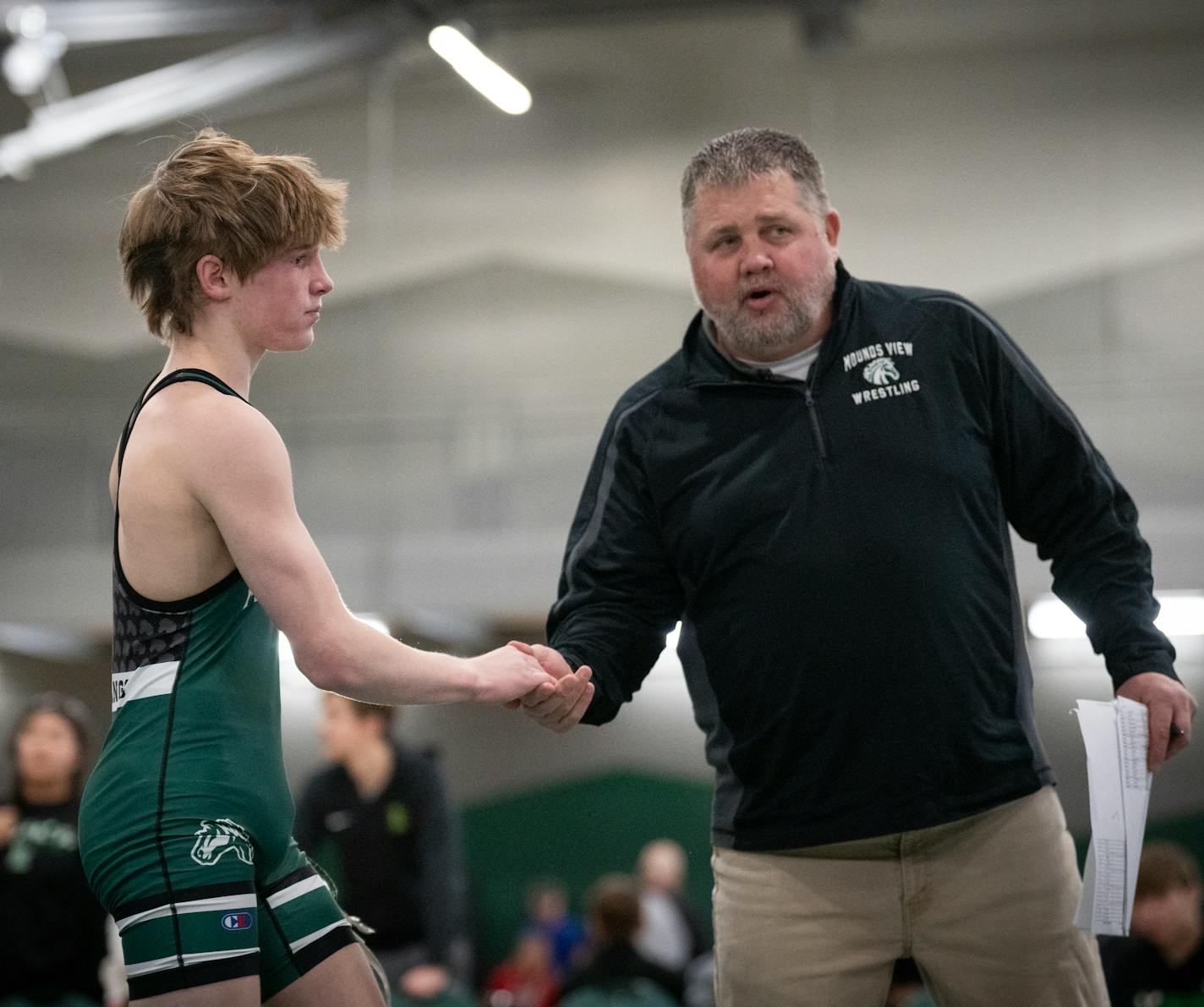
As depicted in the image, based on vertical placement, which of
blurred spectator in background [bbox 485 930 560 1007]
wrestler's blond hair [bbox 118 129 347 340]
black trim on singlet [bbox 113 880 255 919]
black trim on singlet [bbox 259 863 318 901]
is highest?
wrestler's blond hair [bbox 118 129 347 340]

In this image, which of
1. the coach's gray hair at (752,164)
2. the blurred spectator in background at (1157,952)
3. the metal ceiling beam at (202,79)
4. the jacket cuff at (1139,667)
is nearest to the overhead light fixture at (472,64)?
the metal ceiling beam at (202,79)

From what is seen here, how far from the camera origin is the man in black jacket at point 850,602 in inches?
92.4

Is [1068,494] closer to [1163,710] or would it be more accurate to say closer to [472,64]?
[1163,710]

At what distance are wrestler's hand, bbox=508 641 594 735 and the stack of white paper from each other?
81 centimetres

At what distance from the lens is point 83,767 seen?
5.12 metres

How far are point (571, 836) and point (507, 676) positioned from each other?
7.35 m

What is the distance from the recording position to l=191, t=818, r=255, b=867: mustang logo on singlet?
1884 mm

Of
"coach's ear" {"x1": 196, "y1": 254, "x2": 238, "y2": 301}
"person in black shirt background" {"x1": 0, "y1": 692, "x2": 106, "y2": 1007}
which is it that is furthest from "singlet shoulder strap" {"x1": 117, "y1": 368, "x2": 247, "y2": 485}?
"person in black shirt background" {"x1": 0, "y1": 692, "x2": 106, "y2": 1007}

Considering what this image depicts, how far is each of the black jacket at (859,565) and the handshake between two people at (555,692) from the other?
7cm

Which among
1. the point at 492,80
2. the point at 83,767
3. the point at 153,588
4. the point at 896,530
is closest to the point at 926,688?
the point at 896,530

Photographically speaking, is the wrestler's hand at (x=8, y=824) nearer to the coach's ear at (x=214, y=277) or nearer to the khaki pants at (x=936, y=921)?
the khaki pants at (x=936, y=921)

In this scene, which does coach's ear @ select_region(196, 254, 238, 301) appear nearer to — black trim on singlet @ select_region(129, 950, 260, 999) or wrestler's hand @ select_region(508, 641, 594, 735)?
wrestler's hand @ select_region(508, 641, 594, 735)

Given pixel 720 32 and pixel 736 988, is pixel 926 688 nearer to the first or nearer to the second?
pixel 736 988

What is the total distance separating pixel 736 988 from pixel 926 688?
23.3 inches
